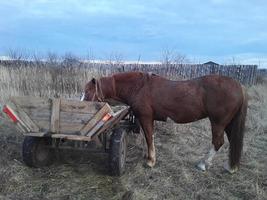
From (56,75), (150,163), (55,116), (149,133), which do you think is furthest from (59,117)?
(56,75)

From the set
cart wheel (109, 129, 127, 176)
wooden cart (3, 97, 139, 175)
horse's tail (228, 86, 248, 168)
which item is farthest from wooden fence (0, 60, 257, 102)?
wooden cart (3, 97, 139, 175)

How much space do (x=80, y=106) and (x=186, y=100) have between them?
1.83 metres

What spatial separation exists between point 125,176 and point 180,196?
0.97 m

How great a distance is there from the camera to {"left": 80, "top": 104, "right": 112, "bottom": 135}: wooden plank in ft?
15.3

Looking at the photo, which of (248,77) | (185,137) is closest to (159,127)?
(185,137)

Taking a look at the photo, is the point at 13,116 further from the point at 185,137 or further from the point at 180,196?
the point at 185,137

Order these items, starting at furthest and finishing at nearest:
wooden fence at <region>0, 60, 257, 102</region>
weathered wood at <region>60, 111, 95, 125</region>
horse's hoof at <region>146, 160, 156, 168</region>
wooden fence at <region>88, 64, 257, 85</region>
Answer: wooden fence at <region>88, 64, 257, 85</region>, wooden fence at <region>0, 60, 257, 102</region>, horse's hoof at <region>146, 160, 156, 168</region>, weathered wood at <region>60, 111, 95, 125</region>

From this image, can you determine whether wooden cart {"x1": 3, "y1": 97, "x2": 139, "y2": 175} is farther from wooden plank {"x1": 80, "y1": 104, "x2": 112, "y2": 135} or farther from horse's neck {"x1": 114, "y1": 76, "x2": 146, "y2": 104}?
horse's neck {"x1": 114, "y1": 76, "x2": 146, "y2": 104}

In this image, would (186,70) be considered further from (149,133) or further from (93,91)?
(93,91)

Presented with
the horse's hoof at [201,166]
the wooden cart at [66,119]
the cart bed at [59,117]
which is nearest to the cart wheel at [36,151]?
the wooden cart at [66,119]

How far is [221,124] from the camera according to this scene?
18.4ft

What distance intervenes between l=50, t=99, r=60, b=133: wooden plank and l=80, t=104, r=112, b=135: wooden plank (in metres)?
0.36

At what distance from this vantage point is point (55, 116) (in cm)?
485

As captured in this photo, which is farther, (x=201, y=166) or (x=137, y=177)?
(x=201, y=166)
